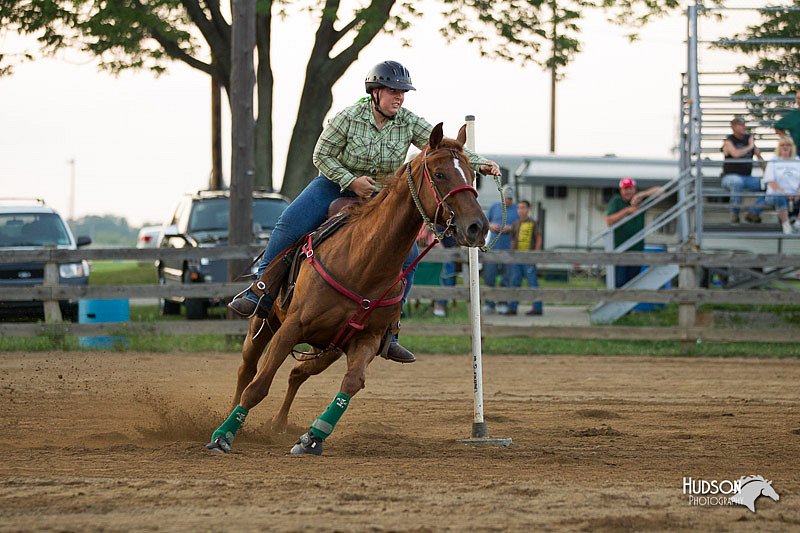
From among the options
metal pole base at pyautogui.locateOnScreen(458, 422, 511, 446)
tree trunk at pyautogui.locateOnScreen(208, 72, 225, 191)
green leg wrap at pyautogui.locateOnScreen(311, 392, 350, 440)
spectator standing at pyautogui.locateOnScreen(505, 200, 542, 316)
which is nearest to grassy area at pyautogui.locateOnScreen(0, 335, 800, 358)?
spectator standing at pyautogui.locateOnScreen(505, 200, 542, 316)

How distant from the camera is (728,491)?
20.0 ft

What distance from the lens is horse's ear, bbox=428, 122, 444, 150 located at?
703 centimetres

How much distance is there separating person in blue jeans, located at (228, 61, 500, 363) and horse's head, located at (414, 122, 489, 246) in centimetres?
75

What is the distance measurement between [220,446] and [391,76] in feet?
9.18

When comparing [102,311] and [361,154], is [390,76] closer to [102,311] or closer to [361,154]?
[361,154]

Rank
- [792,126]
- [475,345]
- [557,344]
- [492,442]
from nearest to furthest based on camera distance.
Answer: [492,442] → [475,345] → [557,344] → [792,126]

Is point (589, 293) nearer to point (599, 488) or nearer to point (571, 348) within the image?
point (571, 348)

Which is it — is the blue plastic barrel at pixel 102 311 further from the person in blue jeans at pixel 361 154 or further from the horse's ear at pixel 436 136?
the horse's ear at pixel 436 136

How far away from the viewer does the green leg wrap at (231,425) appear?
752cm

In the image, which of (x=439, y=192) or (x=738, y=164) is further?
(x=738, y=164)

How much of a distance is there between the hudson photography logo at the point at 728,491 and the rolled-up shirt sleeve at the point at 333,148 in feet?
10.7

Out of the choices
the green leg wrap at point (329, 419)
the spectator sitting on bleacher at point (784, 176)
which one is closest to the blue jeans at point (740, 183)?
the spectator sitting on bleacher at point (784, 176)

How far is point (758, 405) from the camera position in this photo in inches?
409

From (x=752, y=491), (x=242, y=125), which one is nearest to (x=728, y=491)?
(x=752, y=491)
